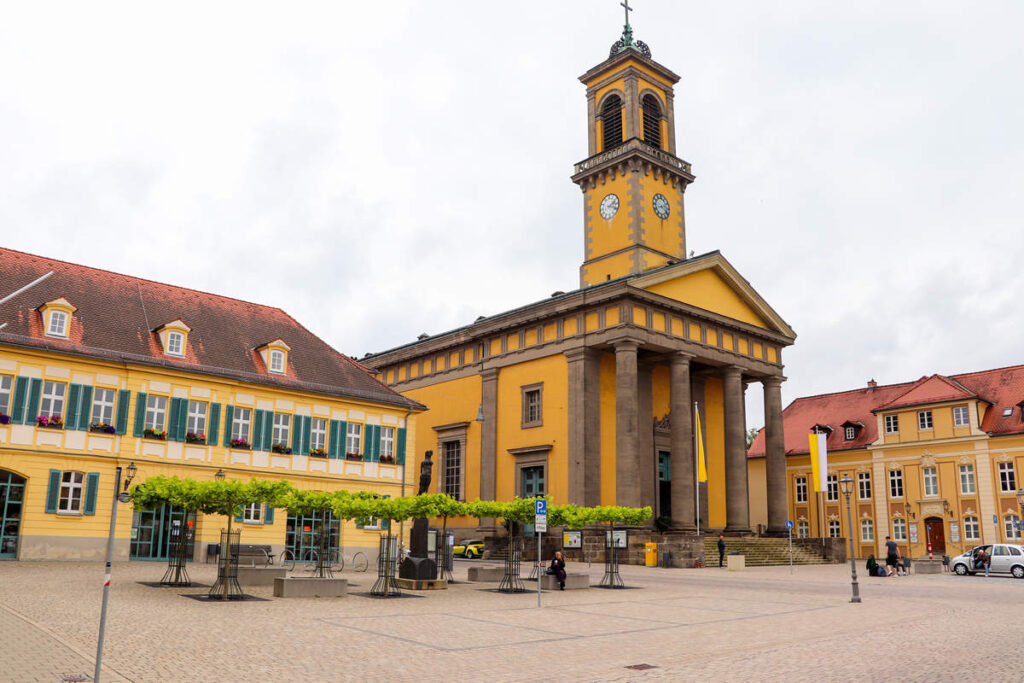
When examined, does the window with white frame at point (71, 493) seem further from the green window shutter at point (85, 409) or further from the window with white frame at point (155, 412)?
the window with white frame at point (155, 412)

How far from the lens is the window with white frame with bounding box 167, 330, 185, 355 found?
116 feet

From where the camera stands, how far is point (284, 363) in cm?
3906

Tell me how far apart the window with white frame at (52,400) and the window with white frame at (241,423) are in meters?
6.68

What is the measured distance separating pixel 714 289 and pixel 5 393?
120ft

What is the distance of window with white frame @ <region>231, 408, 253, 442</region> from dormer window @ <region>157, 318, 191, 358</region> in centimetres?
334

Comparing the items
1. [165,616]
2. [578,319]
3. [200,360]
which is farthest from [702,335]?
[165,616]

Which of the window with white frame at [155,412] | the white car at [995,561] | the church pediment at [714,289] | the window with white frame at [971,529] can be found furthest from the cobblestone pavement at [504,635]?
the window with white frame at [971,529]

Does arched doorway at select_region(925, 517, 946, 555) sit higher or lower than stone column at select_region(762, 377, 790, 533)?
lower

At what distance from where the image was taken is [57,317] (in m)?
32.6

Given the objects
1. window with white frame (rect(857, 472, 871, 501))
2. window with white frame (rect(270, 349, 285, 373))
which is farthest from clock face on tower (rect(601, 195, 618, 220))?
window with white frame (rect(857, 472, 871, 501))

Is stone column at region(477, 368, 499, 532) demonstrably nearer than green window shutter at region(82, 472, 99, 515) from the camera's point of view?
No

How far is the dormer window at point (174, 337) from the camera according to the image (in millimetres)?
35375

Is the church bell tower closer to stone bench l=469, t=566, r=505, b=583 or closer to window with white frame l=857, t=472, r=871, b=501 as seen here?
window with white frame l=857, t=472, r=871, b=501

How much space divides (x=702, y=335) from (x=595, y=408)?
8.46 metres
